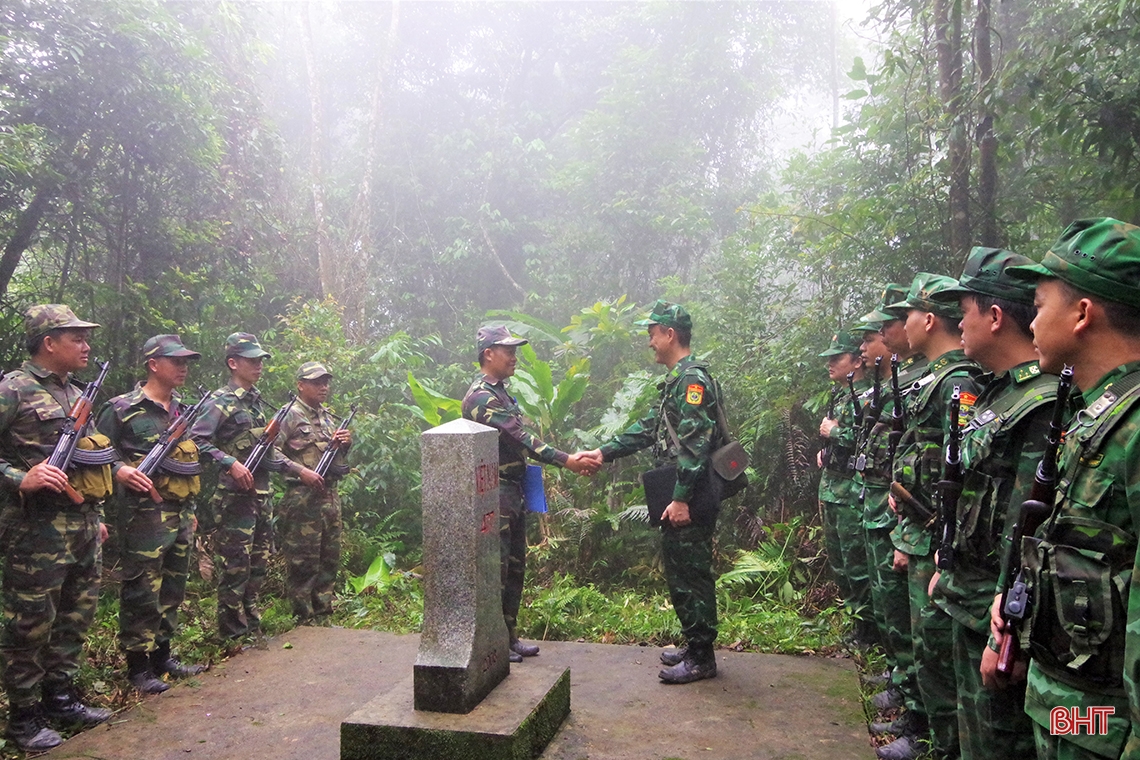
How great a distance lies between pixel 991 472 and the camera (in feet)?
8.05

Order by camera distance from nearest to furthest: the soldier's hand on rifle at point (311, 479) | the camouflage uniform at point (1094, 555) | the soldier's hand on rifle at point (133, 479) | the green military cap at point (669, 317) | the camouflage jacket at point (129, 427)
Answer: the camouflage uniform at point (1094, 555)
the soldier's hand on rifle at point (133, 479)
the green military cap at point (669, 317)
the camouflage jacket at point (129, 427)
the soldier's hand on rifle at point (311, 479)

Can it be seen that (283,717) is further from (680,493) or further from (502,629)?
(680,493)

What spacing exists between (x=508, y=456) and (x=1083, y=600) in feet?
12.3

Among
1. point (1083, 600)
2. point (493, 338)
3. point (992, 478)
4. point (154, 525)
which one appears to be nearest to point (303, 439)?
point (154, 525)

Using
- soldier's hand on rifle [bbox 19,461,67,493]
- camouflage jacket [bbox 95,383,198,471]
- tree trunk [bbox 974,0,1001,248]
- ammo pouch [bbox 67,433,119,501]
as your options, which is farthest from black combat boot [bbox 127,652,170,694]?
tree trunk [bbox 974,0,1001,248]

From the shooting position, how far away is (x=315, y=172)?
54.1ft

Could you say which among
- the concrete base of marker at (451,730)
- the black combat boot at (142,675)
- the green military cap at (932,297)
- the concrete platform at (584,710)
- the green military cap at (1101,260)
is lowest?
the concrete platform at (584,710)

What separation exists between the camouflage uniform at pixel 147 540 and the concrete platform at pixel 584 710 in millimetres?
475

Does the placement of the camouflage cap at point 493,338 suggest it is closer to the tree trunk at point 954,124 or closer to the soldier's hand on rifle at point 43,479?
the soldier's hand on rifle at point 43,479

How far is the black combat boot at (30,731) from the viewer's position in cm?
388

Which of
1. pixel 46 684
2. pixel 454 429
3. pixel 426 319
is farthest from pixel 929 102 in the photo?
pixel 426 319

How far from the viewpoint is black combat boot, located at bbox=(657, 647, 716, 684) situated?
15.1 ft

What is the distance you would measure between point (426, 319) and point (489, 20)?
27.2ft

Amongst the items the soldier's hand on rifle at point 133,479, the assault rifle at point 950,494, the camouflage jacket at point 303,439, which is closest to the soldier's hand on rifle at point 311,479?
the camouflage jacket at point 303,439
